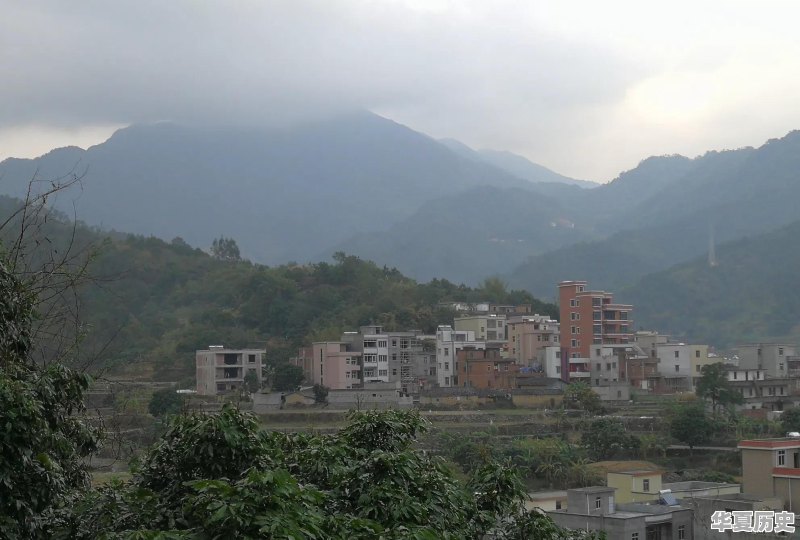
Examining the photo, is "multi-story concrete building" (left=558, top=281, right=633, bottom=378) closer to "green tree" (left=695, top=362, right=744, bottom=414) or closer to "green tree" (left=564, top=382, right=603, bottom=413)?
"green tree" (left=564, top=382, right=603, bottom=413)

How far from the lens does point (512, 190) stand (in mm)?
137750

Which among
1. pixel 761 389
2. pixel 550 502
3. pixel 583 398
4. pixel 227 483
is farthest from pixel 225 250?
pixel 227 483

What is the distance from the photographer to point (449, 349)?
36.6m

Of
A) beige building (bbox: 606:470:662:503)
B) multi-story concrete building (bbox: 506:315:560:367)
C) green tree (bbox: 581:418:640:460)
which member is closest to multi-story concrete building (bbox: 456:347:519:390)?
multi-story concrete building (bbox: 506:315:560:367)

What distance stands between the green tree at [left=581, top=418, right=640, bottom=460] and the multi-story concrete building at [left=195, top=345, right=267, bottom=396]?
13.2 meters

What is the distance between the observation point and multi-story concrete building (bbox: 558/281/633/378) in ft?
122

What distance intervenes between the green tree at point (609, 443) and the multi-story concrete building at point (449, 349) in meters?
8.50

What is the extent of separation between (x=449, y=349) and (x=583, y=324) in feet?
17.2

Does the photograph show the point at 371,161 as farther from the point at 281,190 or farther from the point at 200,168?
the point at 200,168

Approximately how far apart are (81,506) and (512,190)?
13465 cm

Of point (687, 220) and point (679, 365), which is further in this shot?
point (687, 220)

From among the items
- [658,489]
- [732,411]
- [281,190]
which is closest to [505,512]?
[658,489]

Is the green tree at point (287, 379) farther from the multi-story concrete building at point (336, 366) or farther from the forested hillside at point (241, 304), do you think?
the forested hillside at point (241, 304)

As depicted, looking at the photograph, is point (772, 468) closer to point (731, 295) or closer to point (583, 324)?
point (583, 324)
